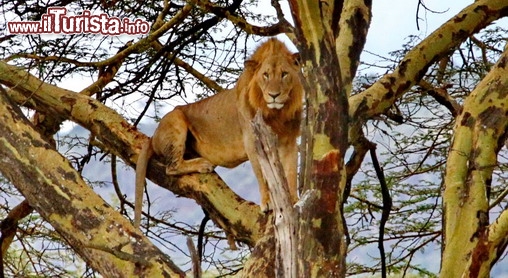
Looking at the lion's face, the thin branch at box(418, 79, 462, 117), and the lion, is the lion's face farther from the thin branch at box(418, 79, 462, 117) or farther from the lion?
the thin branch at box(418, 79, 462, 117)

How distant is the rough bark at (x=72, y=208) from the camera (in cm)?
422

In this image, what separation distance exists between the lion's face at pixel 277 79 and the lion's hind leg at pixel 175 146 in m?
0.57

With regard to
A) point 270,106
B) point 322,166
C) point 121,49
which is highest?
point 121,49

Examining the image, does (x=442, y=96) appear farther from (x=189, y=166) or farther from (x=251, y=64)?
(x=189, y=166)

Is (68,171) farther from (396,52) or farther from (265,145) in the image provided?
(396,52)

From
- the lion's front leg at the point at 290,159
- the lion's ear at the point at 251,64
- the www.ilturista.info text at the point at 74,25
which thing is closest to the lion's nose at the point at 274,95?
the lion's ear at the point at 251,64

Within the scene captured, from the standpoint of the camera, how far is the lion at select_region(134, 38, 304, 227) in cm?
516

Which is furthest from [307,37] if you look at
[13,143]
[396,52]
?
[396,52]

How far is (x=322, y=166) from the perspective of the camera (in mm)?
3703

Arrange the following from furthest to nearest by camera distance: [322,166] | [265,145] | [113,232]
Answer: [113,232] → [322,166] → [265,145]

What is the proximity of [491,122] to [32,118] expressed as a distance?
3.49 meters

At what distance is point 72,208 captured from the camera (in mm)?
4371

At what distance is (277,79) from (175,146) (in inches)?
37.0

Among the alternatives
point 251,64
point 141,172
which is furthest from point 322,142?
point 141,172
